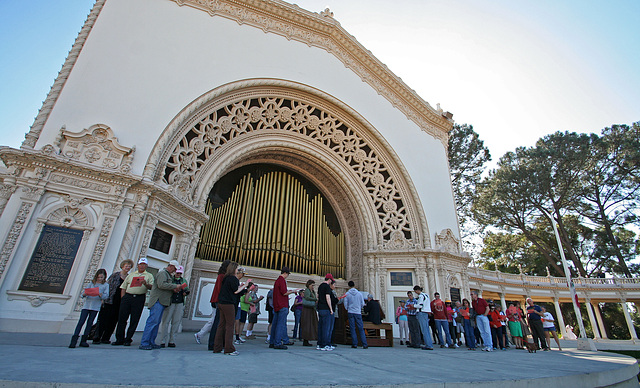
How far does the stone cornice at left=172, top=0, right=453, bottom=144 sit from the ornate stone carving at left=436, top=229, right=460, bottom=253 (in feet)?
17.6

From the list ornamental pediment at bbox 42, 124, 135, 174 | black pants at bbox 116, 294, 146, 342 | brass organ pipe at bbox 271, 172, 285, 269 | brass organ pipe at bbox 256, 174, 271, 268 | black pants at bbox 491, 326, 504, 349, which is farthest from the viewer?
brass organ pipe at bbox 271, 172, 285, 269

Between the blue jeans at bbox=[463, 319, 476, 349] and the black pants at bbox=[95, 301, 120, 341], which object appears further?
the blue jeans at bbox=[463, 319, 476, 349]

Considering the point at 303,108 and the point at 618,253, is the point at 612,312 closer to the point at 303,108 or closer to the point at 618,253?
the point at 618,253

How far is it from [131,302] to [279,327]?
Result: 2.23 metres

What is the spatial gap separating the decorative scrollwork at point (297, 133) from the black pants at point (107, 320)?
3.71 metres

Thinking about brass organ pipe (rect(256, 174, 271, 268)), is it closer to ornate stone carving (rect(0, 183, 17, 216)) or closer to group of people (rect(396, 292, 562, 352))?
group of people (rect(396, 292, 562, 352))

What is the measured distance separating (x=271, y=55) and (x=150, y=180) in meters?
6.65

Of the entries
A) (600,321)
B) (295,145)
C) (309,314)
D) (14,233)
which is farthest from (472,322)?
(600,321)

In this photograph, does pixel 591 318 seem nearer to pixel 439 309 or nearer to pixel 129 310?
pixel 439 309

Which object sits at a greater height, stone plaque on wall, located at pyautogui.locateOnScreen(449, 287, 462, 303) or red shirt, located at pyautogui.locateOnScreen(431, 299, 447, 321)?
stone plaque on wall, located at pyautogui.locateOnScreen(449, 287, 462, 303)

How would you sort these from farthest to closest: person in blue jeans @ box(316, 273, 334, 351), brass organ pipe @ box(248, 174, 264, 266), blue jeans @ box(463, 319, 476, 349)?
brass organ pipe @ box(248, 174, 264, 266) → blue jeans @ box(463, 319, 476, 349) → person in blue jeans @ box(316, 273, 334, 351)

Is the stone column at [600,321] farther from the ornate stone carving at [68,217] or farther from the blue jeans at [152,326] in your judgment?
the ornate stone carving at [68,217]

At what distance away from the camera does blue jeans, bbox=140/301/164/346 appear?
427 cm

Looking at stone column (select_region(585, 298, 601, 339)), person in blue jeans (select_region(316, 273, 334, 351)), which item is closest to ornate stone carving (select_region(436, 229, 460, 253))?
person in blue jeans (select_region(316, 273, 334, 351))
